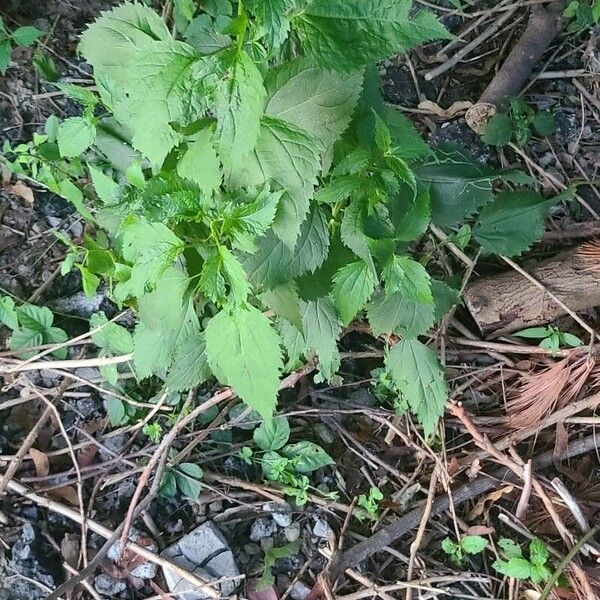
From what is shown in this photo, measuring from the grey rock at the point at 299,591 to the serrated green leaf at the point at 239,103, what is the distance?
42.4 inches

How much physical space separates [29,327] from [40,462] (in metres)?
0.33

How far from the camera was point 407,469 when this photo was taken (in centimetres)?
170

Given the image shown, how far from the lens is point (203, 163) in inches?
39.6

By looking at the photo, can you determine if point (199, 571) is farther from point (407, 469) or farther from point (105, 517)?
point (407, 469)

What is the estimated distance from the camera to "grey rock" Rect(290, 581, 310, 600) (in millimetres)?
1518

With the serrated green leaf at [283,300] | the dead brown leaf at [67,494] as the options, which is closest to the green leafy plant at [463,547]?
the serrated green leaf at [283,300]

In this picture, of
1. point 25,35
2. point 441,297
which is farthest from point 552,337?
point 25,35

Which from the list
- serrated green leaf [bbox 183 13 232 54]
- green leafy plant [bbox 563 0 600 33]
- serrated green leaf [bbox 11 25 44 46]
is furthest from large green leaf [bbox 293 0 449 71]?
green leafy plant [bbox 563 0 600 33]

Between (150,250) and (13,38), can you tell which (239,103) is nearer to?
(150,250)

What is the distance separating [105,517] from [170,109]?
1.06m

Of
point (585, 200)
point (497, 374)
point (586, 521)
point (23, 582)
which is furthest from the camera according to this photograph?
point (585, 200)

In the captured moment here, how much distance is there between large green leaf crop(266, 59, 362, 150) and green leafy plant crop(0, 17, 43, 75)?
41.4 inches

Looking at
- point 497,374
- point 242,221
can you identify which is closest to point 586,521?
point 497,374

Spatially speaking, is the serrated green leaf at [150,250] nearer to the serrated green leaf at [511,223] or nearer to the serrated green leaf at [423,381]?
the serrated green leaf at [423,381]
